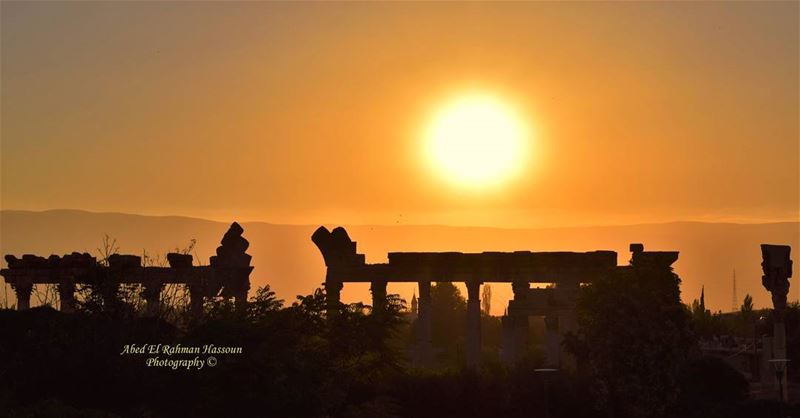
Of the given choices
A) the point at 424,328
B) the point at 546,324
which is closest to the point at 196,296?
the point at 424,328

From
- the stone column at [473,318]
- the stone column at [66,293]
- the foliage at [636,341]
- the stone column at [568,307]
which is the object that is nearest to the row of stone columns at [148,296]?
the stone column at [66,293]

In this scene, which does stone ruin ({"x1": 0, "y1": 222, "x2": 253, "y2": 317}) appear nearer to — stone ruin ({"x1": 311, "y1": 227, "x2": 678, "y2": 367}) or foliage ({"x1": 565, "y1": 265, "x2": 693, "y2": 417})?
stone ruin ({"x1": 311, "y1": 227, "x2": 678, "y2": 367})

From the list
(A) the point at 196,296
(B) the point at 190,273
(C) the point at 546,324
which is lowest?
(C) the point at 546,324

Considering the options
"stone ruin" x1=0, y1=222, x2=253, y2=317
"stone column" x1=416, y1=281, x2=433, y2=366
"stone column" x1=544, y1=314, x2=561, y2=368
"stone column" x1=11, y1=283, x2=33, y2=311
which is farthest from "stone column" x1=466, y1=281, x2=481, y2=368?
"stone column" x1=11, y1=283, x2=33, y2=311

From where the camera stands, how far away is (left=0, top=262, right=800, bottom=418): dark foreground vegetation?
3089 centimetres

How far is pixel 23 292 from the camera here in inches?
2146

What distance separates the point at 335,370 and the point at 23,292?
23.0 m

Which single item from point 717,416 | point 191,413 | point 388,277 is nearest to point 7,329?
point 191,413

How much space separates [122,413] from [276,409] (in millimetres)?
3922

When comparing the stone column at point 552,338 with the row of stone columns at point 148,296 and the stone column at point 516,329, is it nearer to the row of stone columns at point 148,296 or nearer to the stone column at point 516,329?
the stone column at point 516,329

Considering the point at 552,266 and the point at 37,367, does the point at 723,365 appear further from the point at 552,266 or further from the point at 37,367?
the point at 37,367

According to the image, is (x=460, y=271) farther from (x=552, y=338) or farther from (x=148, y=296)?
(x=148, y=296)

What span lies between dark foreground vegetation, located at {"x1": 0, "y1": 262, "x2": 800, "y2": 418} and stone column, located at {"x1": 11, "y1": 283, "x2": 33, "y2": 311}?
15.5 metres

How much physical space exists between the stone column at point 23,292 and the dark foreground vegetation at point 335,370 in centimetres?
1552
